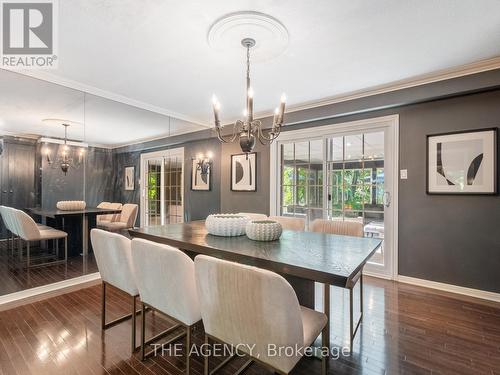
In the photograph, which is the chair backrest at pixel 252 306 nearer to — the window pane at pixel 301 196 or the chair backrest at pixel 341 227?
the chair backrest at pixel 341 227

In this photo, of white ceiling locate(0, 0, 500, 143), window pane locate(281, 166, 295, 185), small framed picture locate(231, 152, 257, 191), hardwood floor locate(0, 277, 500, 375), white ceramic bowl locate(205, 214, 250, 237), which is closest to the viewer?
hardwood floor locate(0, 277, 500, 375)

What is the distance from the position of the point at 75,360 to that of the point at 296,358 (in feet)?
5.13

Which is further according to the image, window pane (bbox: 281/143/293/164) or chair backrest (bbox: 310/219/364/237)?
window pane (bbox: 281/143/293/164)

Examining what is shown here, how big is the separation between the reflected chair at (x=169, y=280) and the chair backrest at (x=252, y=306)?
17 cm

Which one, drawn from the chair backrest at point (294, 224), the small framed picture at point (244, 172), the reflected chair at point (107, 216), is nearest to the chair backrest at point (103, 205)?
the reflected chair at point (107, 216)

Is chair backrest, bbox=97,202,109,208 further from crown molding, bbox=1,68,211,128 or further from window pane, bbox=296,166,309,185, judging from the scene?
window pane, bbox=296,166,309,185

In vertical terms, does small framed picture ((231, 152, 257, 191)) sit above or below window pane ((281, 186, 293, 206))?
above

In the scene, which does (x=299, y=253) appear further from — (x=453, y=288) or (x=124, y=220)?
(x=124, y=220)

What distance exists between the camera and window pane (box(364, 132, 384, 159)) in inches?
134

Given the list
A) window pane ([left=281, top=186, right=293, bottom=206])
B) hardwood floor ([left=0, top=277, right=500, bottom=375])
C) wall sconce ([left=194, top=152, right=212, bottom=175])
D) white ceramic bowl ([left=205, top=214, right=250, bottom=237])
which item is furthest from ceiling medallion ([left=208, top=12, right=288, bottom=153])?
wall sconce ([left=194, top=152, right=212, bottom=175])

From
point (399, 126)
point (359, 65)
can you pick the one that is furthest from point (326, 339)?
point (399, 126)

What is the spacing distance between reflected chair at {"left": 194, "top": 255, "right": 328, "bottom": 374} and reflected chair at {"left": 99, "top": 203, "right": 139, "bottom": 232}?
2873 millimetres

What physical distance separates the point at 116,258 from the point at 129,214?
2.12 m

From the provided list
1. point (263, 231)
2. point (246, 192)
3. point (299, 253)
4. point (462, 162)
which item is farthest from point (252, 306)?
point (246, 192)
